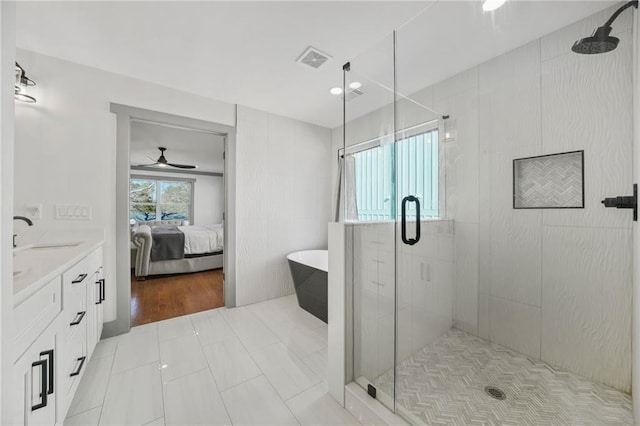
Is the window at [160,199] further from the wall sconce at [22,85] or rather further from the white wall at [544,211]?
Answer: the white wall at [544,211]

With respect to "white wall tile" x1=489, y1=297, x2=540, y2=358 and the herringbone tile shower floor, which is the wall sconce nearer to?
the herringbone tile shower floor

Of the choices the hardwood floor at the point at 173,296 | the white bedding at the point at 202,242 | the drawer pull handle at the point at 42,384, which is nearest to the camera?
the drawer pull handle at the point at 42,384

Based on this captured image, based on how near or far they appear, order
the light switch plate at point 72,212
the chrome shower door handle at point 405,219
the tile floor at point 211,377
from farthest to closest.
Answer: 1. the light switch plate at point 72,212
2. the chrome shower door handle at point 405,219
3. the tile floor at point 211,377

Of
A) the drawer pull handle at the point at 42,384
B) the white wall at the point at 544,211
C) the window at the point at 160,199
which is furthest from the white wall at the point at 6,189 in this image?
the window at the point at 160,199

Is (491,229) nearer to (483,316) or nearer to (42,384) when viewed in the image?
(483,316)

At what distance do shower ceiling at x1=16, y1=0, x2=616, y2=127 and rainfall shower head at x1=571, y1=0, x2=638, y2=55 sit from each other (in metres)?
0.16

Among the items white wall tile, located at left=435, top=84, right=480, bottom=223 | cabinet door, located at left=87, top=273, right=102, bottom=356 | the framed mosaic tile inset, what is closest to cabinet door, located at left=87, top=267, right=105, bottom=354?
cabinet door, located at left=87, top=273, right=102, bottom=356

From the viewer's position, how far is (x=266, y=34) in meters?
1.76

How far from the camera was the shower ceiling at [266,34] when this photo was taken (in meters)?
1.53

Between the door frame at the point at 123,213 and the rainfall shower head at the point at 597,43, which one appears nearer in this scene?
the rainfall shower head at the point at 597,43

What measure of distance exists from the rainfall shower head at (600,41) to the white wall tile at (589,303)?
3.41 ft

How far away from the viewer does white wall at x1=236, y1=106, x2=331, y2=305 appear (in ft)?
9.62

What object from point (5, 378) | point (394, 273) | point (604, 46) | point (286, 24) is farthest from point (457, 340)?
point (286, 24)

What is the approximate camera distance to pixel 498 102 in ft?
6.13
